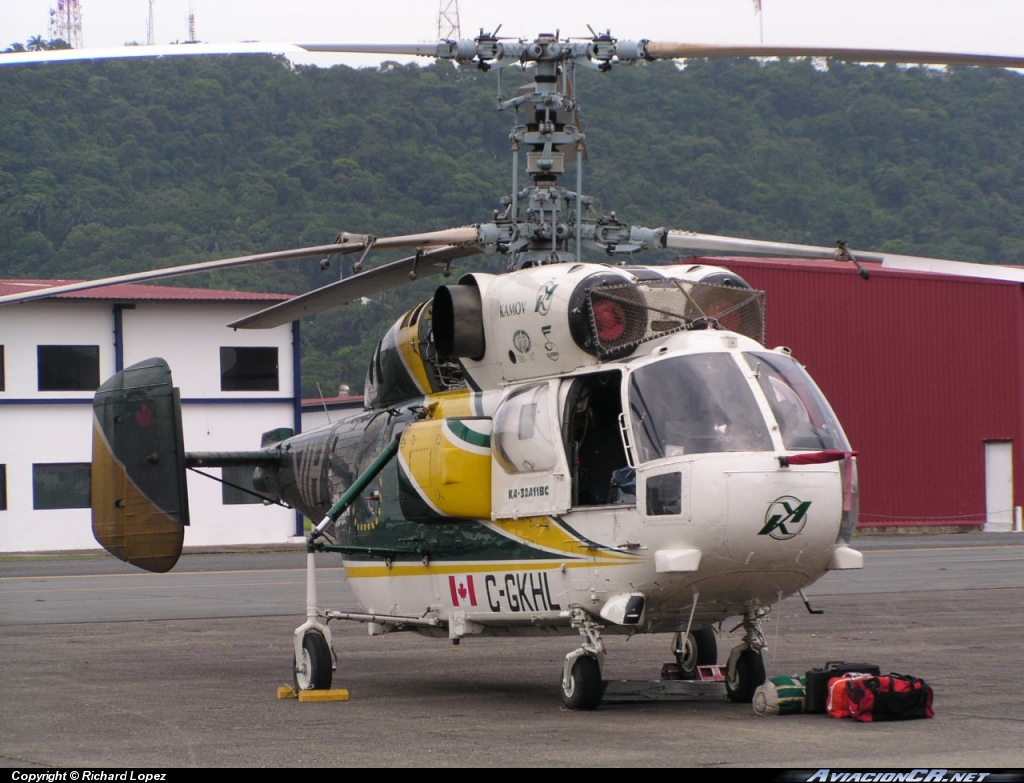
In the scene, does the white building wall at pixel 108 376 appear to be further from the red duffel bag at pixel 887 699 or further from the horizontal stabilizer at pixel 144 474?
the red duffel bag at pixel 887 699

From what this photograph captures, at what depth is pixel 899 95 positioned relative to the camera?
77000 millimetres

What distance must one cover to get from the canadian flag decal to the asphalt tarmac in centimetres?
80

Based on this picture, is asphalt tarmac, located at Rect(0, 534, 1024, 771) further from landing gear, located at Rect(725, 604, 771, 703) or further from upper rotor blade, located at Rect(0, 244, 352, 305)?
upper rotor blade, located at Rect(0, 244, 352, 305)

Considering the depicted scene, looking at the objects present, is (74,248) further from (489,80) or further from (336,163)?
(489,80)

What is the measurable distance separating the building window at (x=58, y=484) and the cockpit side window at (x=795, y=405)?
32.6 meters

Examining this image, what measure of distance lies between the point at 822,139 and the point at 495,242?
7078 cm

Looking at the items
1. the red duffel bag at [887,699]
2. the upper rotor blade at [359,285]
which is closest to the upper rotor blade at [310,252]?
the upper rotor blade at [359,285]

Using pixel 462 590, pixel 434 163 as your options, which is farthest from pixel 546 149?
pixel 434 163

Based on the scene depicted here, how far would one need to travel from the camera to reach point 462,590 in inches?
443

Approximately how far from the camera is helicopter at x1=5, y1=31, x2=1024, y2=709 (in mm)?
9578

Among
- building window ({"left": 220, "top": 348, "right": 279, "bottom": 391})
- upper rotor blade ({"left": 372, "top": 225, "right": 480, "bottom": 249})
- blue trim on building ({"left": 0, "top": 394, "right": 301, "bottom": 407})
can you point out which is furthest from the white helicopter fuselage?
building window ({"left": 220, "top": 348, "right": 279, "bottom": 391})

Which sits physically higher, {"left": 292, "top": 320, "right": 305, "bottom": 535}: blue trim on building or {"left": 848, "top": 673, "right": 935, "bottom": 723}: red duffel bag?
{"left": 292, "top": 320, "right": 305, "bottom": 535}: blue trim on building

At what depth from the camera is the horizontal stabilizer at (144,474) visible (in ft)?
40.6
